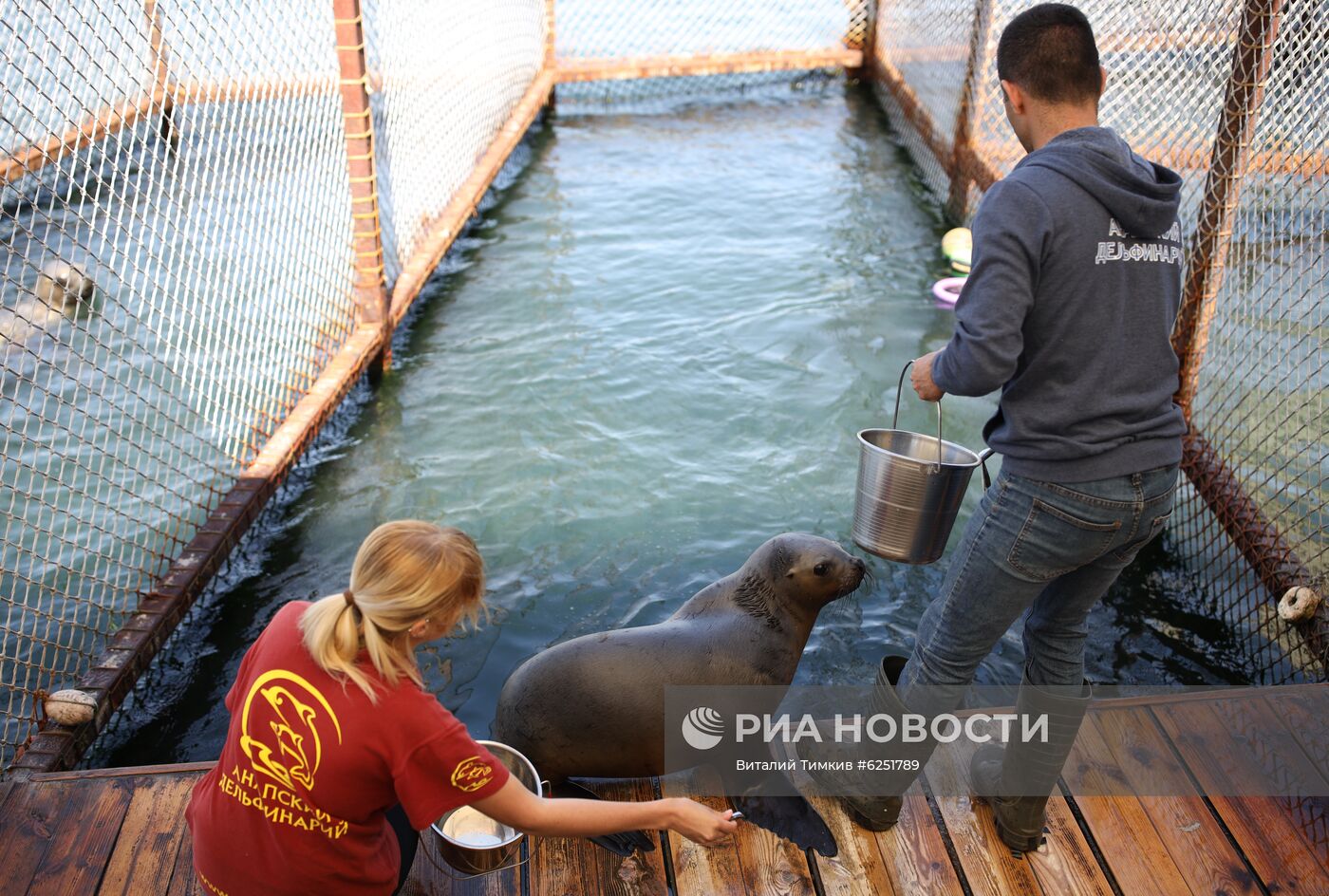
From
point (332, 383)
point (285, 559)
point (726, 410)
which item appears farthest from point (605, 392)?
A: point (285, 559)

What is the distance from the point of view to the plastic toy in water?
795 centimetres

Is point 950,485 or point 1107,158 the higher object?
point 1107,158

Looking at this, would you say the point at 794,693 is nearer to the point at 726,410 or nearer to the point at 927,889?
the point at 927,889

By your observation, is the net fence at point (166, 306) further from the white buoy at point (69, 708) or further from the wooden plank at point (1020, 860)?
the wooden plank at point (1020, 860)

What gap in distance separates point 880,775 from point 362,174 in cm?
439

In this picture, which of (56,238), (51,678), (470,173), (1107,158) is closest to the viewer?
(1107,158)

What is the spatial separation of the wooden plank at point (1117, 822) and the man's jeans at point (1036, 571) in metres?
0.58

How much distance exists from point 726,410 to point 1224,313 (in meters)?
3.39

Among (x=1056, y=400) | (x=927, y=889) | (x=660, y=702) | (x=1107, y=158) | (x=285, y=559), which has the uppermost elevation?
(x=1107, y=158)

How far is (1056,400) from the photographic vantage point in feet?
8.30

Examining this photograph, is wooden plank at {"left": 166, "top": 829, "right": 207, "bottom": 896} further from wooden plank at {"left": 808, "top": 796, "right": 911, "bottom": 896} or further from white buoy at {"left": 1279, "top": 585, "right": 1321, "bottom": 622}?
white buoy at {"left": 1279, "top": 585, "right": 1321, "bottom": 622}

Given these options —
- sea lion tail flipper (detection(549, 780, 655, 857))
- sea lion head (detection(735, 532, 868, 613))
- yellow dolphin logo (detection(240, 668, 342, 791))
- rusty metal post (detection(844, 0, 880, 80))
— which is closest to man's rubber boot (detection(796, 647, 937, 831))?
sea lion head (detection(735, 532, 868, 613))

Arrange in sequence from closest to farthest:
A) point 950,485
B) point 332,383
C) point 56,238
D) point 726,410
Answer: point 950,485 < point 332,383 < point 726,410 < point 56,238

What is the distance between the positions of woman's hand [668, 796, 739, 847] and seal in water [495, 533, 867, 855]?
806 mm
